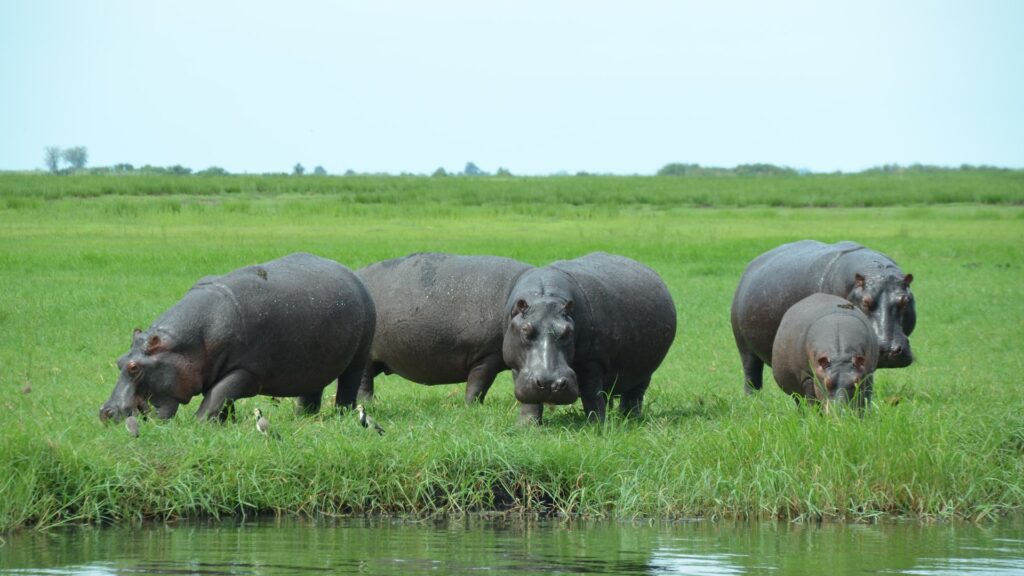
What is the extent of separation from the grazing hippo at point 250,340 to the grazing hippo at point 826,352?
3.22 metres

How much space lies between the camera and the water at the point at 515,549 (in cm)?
696

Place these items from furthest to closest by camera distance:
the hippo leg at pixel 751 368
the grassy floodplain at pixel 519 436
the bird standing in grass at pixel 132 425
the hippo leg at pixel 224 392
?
the hippo leg at pixel 751 368 < the hippo leg at pixel 224 392 < the bird standing in grass at pixel 132 425 < the grassy floodplain at pixel 519 436

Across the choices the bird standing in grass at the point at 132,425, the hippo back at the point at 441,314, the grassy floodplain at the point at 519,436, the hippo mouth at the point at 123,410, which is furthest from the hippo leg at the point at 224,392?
the hippo back at the point at 441,314

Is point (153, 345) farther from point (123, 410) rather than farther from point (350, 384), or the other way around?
point (350, 384)

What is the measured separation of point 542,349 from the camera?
9.89 meters

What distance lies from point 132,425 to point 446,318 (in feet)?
Result: 10.6

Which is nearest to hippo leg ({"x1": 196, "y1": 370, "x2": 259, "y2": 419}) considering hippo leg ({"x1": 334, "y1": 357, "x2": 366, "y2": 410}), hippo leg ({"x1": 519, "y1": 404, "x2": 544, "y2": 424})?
hippo leg ({"x1": 334, "y1": 357, "x2": 366, "y2": 410})

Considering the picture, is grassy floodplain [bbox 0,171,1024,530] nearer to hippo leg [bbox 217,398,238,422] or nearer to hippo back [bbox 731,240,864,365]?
hippo leg [bbox 217,398,238,422]

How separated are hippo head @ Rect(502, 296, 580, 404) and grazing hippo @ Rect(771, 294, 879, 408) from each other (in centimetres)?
161

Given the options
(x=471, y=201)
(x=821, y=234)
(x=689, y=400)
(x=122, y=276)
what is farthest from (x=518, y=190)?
(x=689, y=400)

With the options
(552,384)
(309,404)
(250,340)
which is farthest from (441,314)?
(552,384)

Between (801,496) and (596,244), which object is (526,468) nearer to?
(801,496)

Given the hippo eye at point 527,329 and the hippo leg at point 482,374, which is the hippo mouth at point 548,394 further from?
the hippo leg at point 482,374

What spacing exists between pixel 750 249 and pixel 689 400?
58.4 feet
